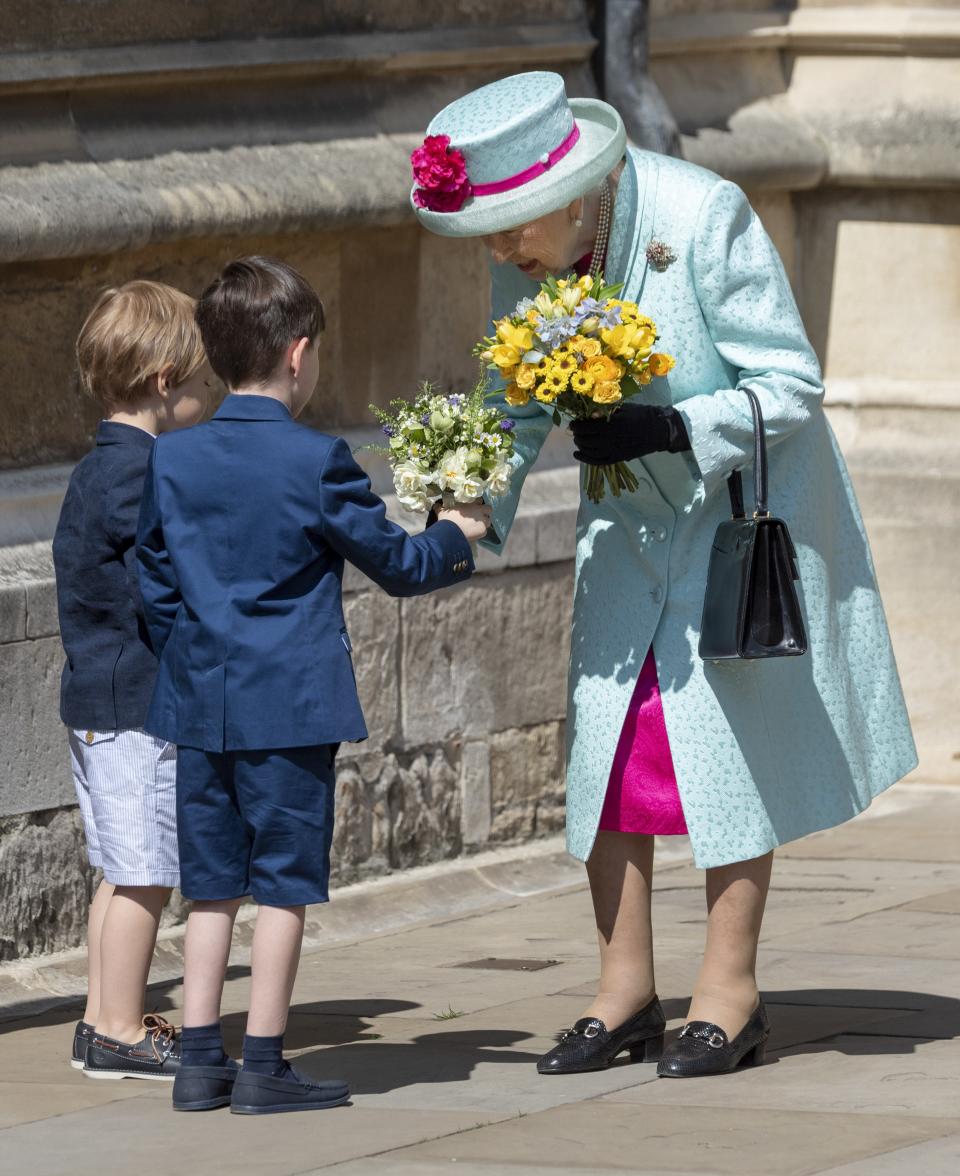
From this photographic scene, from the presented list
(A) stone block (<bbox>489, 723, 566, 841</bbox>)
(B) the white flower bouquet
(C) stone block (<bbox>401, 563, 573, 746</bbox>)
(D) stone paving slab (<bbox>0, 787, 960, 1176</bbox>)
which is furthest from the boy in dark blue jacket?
(A) stone block (<bbox>489, 723, 566, 841</bbox>)

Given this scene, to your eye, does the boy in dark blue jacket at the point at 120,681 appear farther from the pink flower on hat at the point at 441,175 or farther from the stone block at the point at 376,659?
the stone block at the point at 376,659

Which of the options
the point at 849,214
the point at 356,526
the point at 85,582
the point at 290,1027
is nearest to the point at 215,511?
the point at 356,526

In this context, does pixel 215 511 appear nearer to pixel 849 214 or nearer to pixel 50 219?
pixel 50 219

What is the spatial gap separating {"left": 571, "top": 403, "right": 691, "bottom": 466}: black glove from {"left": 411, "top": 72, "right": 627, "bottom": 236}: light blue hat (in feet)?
1.22

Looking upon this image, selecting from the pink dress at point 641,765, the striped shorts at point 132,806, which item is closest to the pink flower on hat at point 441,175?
the pink dress at point 641,765

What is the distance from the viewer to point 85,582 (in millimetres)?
5043

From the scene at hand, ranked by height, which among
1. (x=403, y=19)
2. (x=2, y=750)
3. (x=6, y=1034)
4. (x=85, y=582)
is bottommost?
(x=6, y=1034)

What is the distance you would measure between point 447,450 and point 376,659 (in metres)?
2.27

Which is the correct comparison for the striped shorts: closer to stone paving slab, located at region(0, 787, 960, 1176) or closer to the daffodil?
stone paving slab, located at region(0, 787, 960, 1176)

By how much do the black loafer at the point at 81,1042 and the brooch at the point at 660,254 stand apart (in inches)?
68.3

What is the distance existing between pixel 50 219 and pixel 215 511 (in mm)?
1741

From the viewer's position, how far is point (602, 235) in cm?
481

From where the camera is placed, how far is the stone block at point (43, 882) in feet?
19.4

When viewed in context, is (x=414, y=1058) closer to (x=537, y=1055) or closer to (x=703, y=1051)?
(x=537, y=1055)
